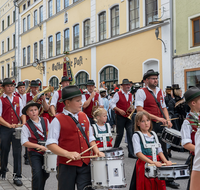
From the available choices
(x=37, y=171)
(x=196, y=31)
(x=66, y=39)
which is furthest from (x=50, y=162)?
(x=66, y=39)

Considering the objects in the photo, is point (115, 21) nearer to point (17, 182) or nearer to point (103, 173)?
point (17, 182)

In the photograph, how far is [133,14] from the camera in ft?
53.9

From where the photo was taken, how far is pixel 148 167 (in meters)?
3.89

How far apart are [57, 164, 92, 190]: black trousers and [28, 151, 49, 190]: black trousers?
3.21 feet

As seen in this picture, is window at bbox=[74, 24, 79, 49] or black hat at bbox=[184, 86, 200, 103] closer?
black hat at bbox=[184, 86, 200, 103]

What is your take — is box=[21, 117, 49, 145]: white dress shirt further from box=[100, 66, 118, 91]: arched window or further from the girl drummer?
box=[100, 66, 118, 91]: arched window

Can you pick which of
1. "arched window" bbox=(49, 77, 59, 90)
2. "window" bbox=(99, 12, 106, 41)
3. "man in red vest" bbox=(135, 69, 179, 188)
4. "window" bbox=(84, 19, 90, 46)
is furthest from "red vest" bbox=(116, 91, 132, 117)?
"arched window" bbox=(49, 77, 59, 90)

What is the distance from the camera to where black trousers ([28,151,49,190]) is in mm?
4179

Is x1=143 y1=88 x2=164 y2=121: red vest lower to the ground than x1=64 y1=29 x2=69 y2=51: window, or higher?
lower

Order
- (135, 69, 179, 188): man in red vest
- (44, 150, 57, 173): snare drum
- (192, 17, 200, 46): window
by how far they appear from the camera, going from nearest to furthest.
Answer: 1. (44, 150, 57, 173): snare drum
2. (135, 69, 179, 188): man in red vest
3. (192, 17, 200, 46): window

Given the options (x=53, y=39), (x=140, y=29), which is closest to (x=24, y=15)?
(x=53, y=39)

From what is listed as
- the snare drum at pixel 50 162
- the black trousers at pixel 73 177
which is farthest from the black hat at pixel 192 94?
the snare drum at pixel 50 162

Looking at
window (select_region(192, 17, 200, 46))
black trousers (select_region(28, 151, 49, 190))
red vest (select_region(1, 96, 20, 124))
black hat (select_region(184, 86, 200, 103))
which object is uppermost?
window (select_region(192, 17, 200, 46))

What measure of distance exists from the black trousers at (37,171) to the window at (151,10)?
12.0 metres
